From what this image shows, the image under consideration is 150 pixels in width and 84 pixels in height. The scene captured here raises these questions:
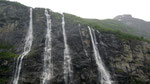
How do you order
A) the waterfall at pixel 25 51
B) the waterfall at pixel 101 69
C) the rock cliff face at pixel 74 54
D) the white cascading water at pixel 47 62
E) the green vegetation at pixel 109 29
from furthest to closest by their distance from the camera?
the green vegetation at pixel 109 29, the waterfall at pixel 101 69, the rock cliff face at pixel 74 54, the waterfall at pixel 25 51, the white cascading water at pixel 47 62

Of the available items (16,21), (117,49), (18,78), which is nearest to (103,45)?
(117,49)

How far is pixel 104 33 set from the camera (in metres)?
40.5

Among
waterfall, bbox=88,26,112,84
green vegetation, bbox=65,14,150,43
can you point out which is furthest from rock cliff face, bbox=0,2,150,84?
green vegetation, bbox=65,14,150,43

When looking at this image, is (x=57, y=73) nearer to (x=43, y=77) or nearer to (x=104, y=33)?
(x=43, y=77)

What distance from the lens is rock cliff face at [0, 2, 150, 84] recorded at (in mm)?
28812

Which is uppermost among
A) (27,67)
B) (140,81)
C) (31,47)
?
(31,47)

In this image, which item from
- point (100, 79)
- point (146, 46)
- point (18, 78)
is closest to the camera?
point (18, 78)

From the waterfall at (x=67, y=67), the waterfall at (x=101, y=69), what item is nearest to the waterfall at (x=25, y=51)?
the waterfall at (x=67, y=67)

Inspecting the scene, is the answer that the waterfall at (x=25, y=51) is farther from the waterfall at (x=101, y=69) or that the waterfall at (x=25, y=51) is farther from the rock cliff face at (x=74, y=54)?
the waterfall at (x=101, y=69)

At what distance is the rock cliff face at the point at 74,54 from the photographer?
2881 cm

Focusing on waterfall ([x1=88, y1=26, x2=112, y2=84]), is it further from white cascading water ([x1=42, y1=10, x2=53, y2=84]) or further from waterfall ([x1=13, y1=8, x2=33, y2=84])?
waterfall ([x1=13, y1=8, x2=33, y2=84])

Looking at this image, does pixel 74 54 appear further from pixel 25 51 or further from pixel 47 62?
pixel 25 51

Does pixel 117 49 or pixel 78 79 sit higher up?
pixel 117 49

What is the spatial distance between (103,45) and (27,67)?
16714 millimetres
